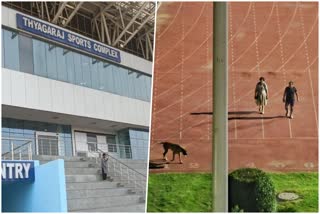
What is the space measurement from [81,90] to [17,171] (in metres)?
10.2

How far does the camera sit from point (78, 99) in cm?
2067

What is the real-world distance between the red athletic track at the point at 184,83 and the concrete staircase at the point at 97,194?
3208 millimetres

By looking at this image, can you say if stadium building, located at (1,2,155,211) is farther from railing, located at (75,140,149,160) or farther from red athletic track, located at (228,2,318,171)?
red athletic track, located at (228,2,318,171)

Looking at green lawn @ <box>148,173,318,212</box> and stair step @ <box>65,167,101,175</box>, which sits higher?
green lawn @ <box>148,173,318,212</box>

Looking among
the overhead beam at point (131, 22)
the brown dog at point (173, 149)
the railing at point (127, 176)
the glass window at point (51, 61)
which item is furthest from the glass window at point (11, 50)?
the brown dog at point (173, 149)

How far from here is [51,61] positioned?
65.4ft

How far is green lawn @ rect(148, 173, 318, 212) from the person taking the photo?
7.68 meters

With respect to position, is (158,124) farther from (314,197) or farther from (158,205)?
(314,197)

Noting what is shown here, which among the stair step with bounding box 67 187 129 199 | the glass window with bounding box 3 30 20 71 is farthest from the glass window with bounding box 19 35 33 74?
the stair step with bounding box 67 187 129 199

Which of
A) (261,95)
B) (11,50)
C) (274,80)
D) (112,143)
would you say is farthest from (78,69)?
(261,95)

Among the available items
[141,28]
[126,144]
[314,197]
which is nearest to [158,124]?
[314,197]

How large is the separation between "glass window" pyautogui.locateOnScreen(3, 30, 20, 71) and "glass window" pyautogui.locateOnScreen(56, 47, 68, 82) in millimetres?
2127

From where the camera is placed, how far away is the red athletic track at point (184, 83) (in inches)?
415

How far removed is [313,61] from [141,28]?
1466 cm
